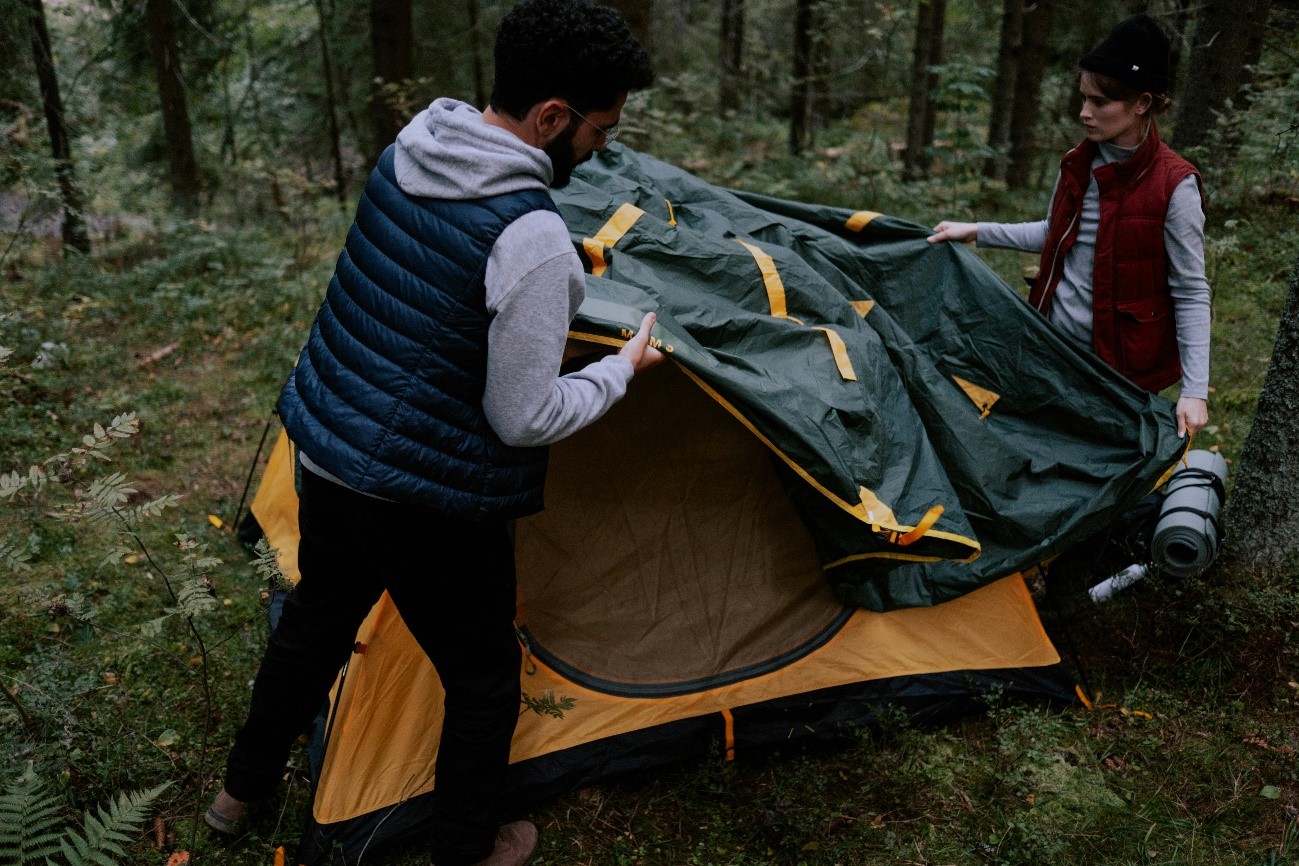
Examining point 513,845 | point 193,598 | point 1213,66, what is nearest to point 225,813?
point 193,598

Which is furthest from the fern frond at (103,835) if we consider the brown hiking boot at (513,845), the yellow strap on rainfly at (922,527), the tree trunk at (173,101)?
the tree trunk at (173,101)

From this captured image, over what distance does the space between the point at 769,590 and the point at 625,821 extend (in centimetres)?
85

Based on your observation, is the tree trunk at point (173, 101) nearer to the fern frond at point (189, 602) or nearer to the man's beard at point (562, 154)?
the fern frond at point (189, 602)

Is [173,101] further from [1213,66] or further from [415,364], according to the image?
[1213,66]

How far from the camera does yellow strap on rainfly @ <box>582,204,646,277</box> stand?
2475mm

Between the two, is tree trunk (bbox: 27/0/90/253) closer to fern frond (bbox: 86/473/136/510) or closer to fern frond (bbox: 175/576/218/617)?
fern frond (bbox: 86/473/136/510)

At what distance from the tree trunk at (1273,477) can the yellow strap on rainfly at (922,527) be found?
1341mm

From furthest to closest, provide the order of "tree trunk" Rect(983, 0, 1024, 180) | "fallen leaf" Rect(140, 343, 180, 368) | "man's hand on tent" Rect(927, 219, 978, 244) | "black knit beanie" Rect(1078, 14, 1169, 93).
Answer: "tree trunk" Rect(983, 0, 1024, 180)
"fallen leaf" Rect(140, 343, 180, 368)
"man's hand on tent" Rect(927, 219, 978, 244)
"black knit beanie" Rect(1078, 14, 1169, 93)

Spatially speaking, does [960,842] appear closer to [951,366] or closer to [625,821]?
[625,821]

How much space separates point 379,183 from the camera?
185 cm

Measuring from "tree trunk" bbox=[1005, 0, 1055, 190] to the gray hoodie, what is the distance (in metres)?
8.58

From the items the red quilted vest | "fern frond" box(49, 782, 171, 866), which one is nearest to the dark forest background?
"fern frond" box(49, 782, 171, 866)

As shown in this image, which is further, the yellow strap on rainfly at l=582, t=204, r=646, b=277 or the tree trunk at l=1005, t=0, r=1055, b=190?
the tree trunk at l=1005, t=0, r=1055, b=190

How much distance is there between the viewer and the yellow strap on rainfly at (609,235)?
2.47 meters
